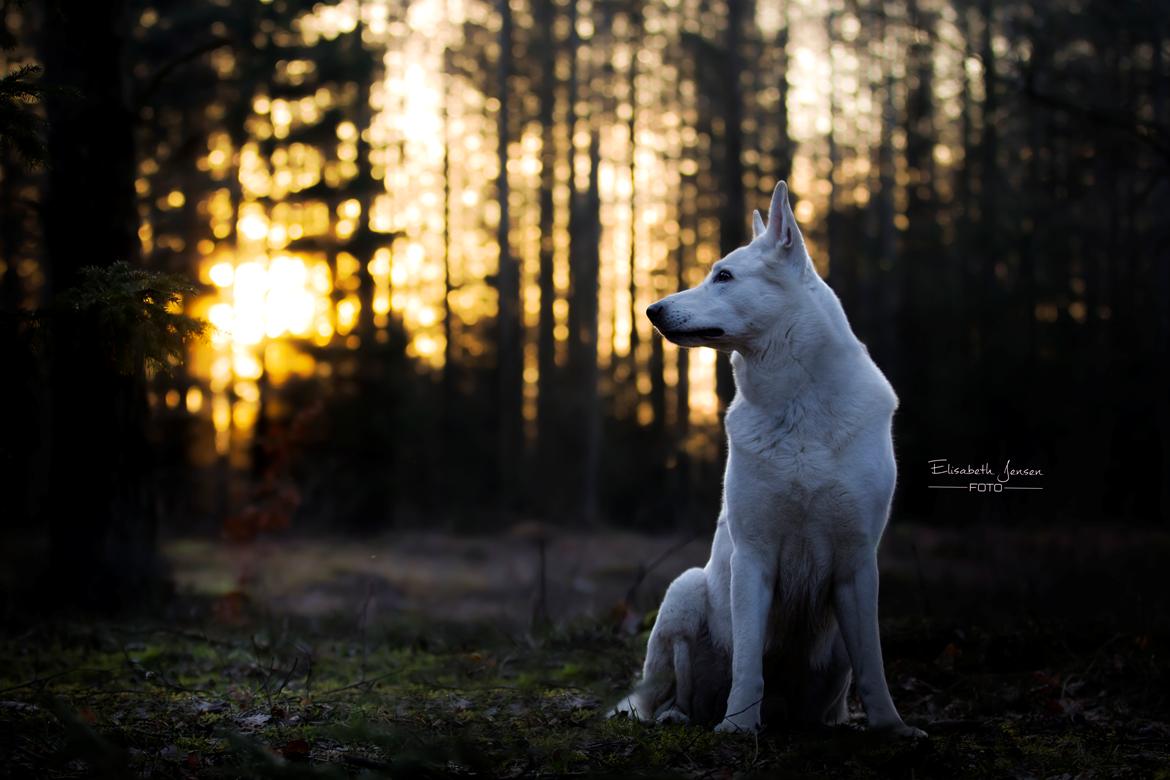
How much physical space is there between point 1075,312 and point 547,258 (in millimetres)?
15386

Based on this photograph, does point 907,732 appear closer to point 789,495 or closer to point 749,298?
point 789,495

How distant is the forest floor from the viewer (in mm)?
3795

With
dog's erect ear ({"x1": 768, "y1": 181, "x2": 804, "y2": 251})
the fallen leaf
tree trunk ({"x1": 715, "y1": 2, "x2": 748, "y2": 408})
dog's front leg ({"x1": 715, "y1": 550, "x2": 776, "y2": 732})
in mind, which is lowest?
the fallen leaf

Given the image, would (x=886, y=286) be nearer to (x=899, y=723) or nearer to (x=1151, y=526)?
(x=1151, y=526)

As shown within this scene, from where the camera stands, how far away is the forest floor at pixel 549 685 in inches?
149

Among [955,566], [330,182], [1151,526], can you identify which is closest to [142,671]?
[955,566]

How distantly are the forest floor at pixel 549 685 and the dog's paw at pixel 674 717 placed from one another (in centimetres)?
20

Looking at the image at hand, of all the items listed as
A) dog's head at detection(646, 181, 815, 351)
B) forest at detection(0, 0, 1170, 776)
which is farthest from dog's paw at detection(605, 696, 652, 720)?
dog's head at detection(646, 181, 815, 351)

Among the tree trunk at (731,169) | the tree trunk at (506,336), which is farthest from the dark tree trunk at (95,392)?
the tree trunk at (506,336)

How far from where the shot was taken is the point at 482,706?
17.5ft

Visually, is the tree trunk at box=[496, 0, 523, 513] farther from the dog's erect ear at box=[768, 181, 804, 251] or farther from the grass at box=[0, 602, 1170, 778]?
the dog's erect ear at box=[768, 181, 804, 251]

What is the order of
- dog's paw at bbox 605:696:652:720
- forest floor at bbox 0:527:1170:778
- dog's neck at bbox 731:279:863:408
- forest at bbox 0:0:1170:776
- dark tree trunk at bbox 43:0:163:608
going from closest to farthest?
forest floor at bbox 0:527:1170:778, dog's neck at bbox 731:279:863:408, forest at bbox 0:0:1170:776, dog's paw at bbox 605:696:652:720, dark tree trunk at bbox 43:0:163:608

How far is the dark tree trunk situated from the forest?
3 cm

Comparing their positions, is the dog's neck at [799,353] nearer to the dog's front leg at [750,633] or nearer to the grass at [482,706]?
the dog's front leg at [750,633]
